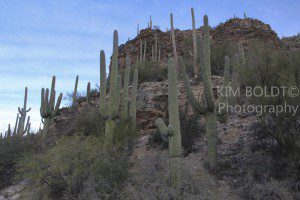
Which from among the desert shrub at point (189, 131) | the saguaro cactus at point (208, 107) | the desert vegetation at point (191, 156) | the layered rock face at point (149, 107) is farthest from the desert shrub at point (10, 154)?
the saguaro cactus at point (208, 107)

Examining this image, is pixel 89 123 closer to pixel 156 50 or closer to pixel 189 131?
pixel 189 131

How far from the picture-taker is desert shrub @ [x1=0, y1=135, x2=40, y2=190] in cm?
1211

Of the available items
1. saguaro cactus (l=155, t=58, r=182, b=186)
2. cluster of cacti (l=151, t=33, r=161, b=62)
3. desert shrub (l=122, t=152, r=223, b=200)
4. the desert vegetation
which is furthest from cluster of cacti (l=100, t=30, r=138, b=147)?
cluster of cacti (l=151, t=33, r=161, b=62)

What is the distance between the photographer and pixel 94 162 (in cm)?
858

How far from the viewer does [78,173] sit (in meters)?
8.40

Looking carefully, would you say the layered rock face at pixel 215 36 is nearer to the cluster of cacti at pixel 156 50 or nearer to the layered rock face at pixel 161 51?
the layered rock face at pixel 161 51

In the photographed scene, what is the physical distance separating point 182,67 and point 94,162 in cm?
316

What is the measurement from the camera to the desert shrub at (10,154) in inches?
477

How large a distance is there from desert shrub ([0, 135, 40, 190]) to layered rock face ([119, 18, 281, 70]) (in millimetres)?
12840

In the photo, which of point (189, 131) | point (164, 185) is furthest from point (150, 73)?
point (164, 185)

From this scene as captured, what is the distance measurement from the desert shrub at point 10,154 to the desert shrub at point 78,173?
289 cm

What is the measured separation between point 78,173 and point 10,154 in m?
5.49

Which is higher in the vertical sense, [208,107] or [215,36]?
[215,36]

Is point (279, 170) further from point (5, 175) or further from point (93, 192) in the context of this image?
point (5, 175)
